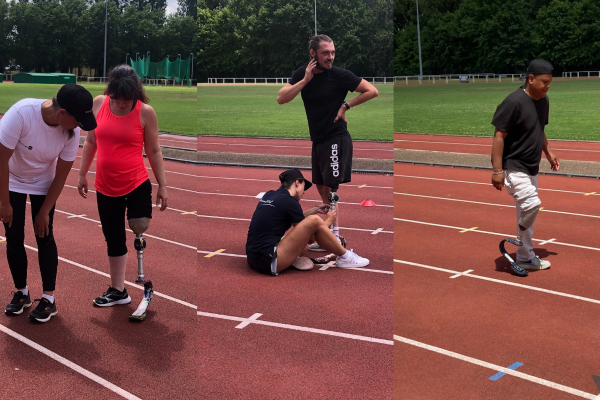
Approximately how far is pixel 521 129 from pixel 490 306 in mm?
1833

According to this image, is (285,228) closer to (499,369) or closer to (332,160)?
(332,160)

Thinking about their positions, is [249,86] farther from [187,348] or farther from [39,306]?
[39,306]

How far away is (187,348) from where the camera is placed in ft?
14.2

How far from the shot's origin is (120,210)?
15.9 feet

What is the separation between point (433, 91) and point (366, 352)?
4275 cm

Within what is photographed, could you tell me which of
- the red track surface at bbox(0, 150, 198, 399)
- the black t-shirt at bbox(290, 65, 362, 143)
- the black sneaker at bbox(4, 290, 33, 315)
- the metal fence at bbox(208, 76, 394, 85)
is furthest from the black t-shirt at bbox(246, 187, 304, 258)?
the metal fence at bbox(208, 76, 394, 85)

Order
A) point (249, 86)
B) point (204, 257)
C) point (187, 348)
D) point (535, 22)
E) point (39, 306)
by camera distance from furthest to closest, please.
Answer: point (535, 22) < point (39, 306) < point (187, 348) < point (204, 257) < point (249, 86)

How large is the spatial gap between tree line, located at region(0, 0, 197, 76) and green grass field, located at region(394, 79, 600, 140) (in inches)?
184

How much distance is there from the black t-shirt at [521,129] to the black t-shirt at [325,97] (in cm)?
228

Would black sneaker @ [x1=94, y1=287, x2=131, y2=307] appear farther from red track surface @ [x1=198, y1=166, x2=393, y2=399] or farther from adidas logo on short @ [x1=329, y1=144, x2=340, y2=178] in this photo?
adidas logo on short @ [x1=329, y1=144, x2=340, y2=178]

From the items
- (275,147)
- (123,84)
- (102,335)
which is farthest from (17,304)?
(275,147)

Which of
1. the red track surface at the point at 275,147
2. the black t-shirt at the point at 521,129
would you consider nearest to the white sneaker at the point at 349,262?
the red track surface at the point at 275,147

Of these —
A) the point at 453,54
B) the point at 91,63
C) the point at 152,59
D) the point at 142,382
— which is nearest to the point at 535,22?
the point at 453,54

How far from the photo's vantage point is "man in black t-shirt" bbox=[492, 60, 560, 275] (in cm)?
591
